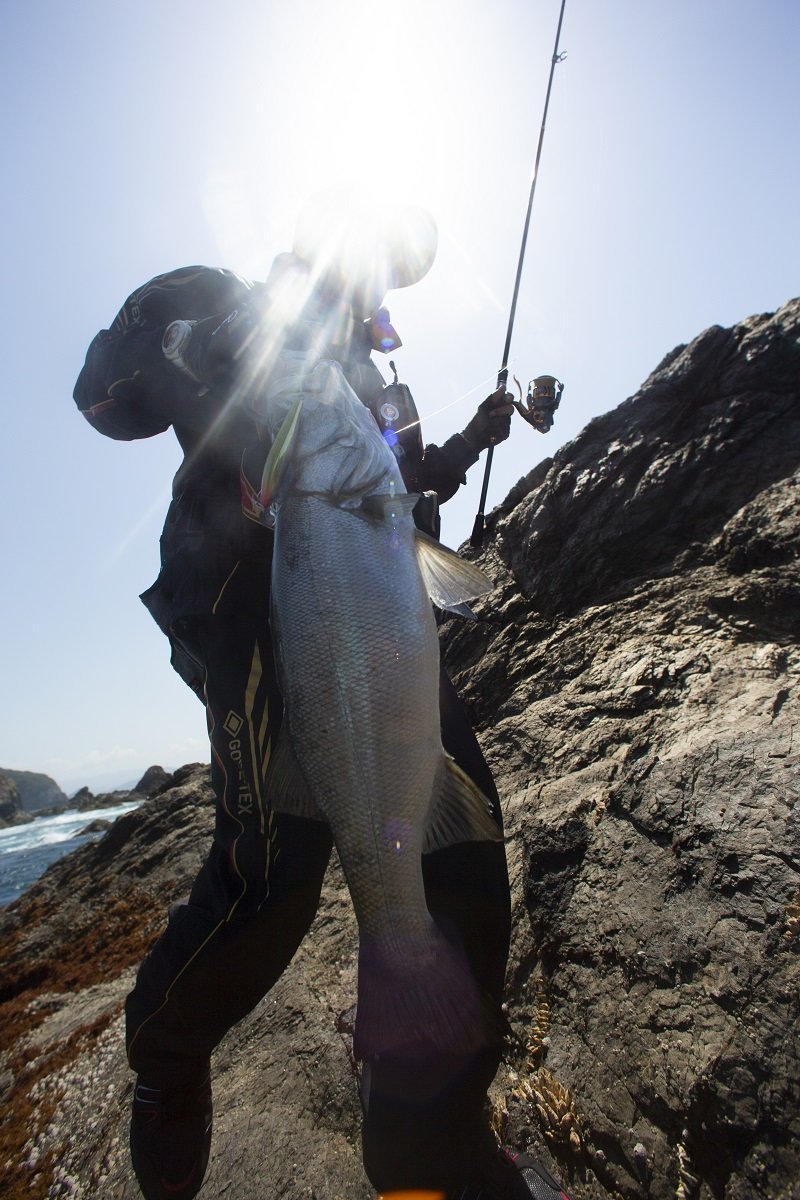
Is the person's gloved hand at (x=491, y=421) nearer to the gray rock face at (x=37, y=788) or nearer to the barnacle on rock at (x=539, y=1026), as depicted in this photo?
the barnacle on rock at (x=539, y=1026)

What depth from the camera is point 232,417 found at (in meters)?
2.84

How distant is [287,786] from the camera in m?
2.21

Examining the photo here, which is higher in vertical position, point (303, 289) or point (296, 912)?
point (303, 289)

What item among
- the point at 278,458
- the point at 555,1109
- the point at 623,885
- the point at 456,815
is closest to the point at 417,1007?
the point at 456,815

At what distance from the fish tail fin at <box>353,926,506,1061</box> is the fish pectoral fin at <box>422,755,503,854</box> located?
1.17 ft

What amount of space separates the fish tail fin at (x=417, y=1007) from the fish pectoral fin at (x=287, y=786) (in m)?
0.54

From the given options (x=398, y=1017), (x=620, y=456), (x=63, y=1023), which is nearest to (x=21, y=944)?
(x=63, y=1023)

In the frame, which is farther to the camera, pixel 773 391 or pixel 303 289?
pixel 773 391

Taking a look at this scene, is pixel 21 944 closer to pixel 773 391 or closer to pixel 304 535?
pixel 304 535

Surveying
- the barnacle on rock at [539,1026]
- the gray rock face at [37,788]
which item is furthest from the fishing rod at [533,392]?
the gray rock face at [37,788]

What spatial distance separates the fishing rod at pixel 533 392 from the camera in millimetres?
4383

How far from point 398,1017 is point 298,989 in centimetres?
241

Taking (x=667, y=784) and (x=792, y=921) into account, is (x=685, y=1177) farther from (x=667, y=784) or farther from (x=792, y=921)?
(x=667, y=784)

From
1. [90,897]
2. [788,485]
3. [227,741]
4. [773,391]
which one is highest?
[773,391]
